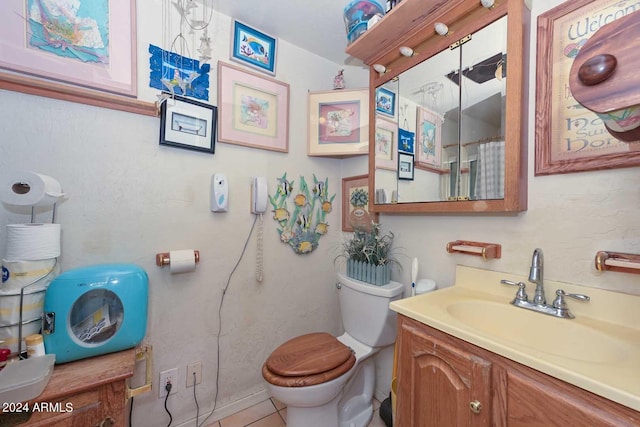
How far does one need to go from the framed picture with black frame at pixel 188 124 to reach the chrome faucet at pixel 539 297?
151 centimetres

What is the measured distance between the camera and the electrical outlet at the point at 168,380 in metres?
1.27

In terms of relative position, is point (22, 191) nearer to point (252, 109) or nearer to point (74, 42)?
point (74, 42)

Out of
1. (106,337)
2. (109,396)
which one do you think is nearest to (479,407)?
(109,396)

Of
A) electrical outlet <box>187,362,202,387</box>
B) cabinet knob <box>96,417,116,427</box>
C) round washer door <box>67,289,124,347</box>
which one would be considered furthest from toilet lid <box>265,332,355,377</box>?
round washer door <box>67,289,124,347</box>

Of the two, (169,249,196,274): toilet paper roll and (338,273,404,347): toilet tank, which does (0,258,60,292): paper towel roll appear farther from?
(338,273,404,347): toilet tank

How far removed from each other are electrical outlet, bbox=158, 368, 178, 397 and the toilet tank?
3.11 ft

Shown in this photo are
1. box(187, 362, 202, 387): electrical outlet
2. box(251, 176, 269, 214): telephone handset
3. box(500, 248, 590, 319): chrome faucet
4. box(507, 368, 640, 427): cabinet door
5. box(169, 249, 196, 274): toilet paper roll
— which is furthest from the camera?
box(251, 176, 269, 214): telephone handset

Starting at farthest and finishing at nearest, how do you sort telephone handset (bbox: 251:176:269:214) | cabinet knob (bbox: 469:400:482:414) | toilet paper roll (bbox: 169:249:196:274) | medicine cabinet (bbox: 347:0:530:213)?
telephone handset (bbox: 251:176:269:214) < toilet paper roll (bbox: 169:249:196:274) < medicine cabinet (bbox: 347:0:530:213) < cabinet knob (bbox: 469:400:482:414)

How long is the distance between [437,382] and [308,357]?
0.62 meters

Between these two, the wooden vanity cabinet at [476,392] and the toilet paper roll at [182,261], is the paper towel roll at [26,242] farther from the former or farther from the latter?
the wooden vanity cabinet at [476,392]

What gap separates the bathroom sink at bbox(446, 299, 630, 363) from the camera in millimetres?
705

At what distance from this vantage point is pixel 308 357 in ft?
4.01

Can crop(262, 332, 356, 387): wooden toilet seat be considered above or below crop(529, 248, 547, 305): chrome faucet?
below

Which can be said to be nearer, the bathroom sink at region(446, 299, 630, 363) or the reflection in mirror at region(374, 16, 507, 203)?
the bathroom sink at region(446, 299, 630, 363)
